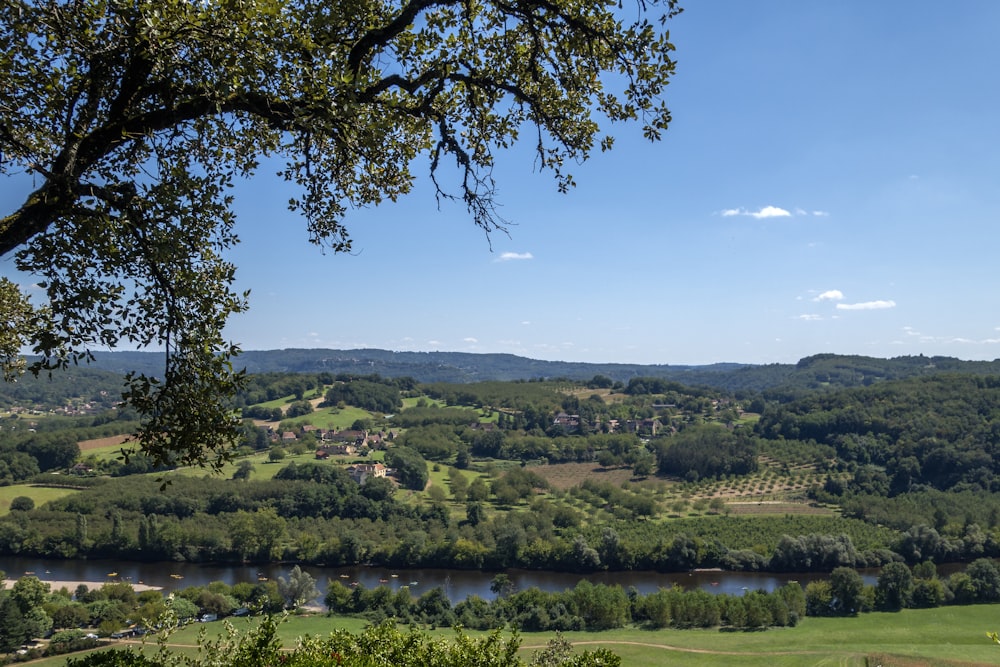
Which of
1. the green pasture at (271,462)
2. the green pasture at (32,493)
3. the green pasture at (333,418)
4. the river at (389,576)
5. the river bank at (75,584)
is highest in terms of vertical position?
the green pasture at (333,418)

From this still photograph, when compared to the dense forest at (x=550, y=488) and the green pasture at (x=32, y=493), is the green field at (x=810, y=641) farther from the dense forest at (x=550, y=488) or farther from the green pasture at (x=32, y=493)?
the green pasture at (x=32, y=493)

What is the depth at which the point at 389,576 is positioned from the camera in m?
47.1

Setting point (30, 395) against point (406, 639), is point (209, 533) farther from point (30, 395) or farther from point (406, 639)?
point (30, 395)

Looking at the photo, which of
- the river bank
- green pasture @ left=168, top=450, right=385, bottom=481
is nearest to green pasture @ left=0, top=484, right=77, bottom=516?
green pasture @ left=168, top=450, right=385, bottom=481

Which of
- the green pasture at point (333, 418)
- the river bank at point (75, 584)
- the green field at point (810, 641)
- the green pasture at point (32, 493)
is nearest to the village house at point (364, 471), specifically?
the green pasture at point (32, 493)

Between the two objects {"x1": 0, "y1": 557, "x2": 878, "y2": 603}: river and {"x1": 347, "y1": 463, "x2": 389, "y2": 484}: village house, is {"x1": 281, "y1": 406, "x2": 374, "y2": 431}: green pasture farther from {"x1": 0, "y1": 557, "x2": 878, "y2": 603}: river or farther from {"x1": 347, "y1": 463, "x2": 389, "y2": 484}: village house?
{"x1": 0, "y1": 557, "x2": 878, "y2": 603}: river

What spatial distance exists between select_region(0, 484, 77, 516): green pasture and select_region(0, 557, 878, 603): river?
11432mm

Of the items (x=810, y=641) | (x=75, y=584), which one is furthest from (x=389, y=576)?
(x=810, y=641)

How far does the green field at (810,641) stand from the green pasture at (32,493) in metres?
37.7

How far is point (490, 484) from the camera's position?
Result: 254 feet

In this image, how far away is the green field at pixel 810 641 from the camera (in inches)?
1116

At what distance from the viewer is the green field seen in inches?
1116

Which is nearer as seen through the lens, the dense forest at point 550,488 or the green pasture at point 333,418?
the dense forest at point 550,488

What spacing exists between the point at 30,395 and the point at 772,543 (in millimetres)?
163344
